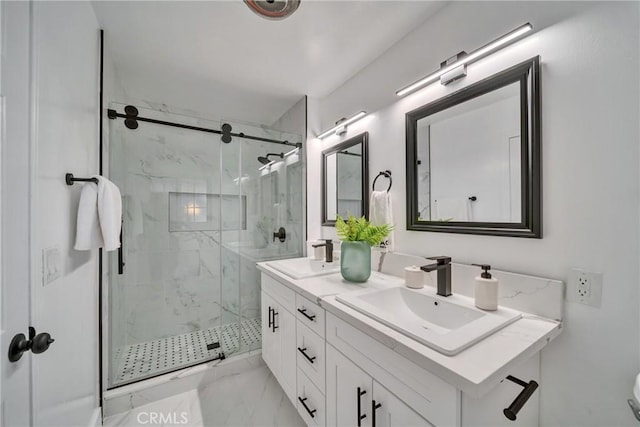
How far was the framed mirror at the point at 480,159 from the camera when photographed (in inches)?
38.7

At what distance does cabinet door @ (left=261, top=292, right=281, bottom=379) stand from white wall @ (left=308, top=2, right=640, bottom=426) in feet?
4.42

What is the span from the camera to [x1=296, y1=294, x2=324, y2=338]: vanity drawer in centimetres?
118

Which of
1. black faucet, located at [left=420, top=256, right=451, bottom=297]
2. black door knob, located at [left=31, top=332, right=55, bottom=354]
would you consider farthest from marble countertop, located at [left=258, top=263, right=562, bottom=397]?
black door knob, located at [left=31, top=332, right=55, bottom=354]

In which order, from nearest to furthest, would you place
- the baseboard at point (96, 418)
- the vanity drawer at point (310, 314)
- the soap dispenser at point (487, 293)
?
the soap dispenser at point (487, 293) < the vanity drawer at point (310, 314) < the baseboard at point (96, 418)

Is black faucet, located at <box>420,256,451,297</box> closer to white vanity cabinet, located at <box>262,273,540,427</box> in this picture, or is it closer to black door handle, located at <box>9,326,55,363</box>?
white vanity cabinet, located at <box>262,273,540,427</box>

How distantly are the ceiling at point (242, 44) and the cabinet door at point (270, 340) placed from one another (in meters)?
1.75

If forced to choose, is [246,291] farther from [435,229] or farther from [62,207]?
[435,229]

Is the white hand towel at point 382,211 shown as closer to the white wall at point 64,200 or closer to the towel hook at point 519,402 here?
the towel hook at point 519,402

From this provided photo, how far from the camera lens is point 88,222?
1.09 m

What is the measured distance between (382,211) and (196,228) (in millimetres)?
1938

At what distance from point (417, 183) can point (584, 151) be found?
68cm

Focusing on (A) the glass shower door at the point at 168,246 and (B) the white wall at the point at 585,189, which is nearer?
(B) the white wall at the point at 585,189

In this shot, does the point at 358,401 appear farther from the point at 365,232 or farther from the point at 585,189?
the point at 585,189

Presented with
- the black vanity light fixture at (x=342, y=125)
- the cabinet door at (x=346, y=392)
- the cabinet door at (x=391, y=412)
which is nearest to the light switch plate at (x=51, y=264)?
the cabinet door at (x=346, y=392)
